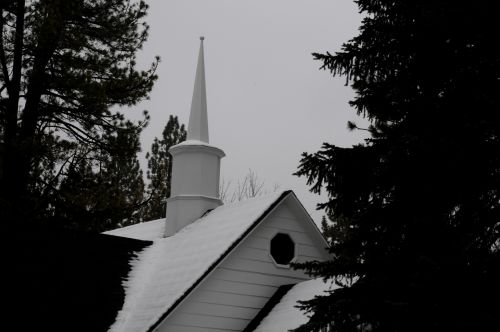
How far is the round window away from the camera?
15.1 metres

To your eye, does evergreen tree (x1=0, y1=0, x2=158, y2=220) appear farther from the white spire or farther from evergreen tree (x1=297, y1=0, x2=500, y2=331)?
evergreen tree (x1=297, y1=0, x2=500, y2=331)

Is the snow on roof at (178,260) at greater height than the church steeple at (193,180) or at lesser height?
lesser

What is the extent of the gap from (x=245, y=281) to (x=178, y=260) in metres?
1.74

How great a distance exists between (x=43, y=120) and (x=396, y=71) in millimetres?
12497

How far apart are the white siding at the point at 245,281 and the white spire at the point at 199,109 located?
472cm

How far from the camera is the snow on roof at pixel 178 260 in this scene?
42.5 ft

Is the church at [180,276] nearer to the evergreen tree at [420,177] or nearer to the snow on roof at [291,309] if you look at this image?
the snow on roof at [291,309]

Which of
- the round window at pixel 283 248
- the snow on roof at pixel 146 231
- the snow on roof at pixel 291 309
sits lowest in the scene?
the snow on roof at pixel 291 309

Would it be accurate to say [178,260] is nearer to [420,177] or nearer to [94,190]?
[94,190]

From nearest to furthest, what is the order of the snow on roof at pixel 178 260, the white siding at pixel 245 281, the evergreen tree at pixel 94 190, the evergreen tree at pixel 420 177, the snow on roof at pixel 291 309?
the evergreen tree at pixel 420 177
the snow on roof at pixel 291 309
the snow on roof at pixel 178 260
the white siding at pixel 245 281
the evergreen tree at pixel 94 190

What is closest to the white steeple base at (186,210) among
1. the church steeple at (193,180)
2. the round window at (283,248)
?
the church steeple at (193,180)

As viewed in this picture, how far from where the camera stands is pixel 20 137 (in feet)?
56.0

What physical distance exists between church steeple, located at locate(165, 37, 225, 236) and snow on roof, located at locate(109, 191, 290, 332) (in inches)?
25.3

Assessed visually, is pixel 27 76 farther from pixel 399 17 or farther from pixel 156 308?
pixel 399 17
